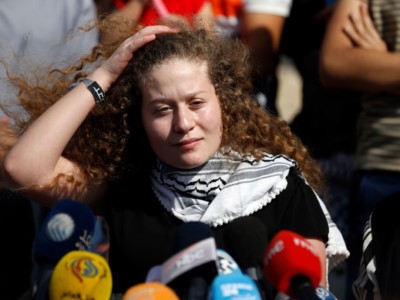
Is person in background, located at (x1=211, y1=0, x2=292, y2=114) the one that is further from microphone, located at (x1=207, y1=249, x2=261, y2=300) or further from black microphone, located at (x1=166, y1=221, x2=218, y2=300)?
microphone, located at (x1=207, y1=249, x2=261, y2=300)

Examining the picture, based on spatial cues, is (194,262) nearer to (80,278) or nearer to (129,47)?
(80,278)

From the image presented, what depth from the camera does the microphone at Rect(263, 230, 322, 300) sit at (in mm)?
2191

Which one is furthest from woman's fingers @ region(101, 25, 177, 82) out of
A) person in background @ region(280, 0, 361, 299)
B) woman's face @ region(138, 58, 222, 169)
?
person in background @ region(280, 0, 361, 299)

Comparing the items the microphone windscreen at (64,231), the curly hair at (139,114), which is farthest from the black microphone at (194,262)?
the curly hair at (139,114)

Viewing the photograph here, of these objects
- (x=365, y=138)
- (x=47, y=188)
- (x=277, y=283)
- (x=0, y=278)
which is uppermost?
(x=277, y=283)

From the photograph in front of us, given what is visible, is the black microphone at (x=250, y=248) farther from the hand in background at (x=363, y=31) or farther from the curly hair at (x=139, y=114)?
the hand in background at (x=363, y=31)

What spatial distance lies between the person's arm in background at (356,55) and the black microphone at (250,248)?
51.9 inches

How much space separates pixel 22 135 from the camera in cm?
302

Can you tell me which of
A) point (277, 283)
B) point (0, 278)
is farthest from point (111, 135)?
point (277, 283)

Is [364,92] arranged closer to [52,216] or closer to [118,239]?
[118,239]

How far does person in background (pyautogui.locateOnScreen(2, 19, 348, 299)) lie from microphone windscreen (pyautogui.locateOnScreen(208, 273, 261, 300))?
0.64 metres

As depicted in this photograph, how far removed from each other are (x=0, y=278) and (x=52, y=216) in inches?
44.5

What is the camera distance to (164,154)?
2920mm

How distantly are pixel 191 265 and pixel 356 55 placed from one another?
1.85 meters
